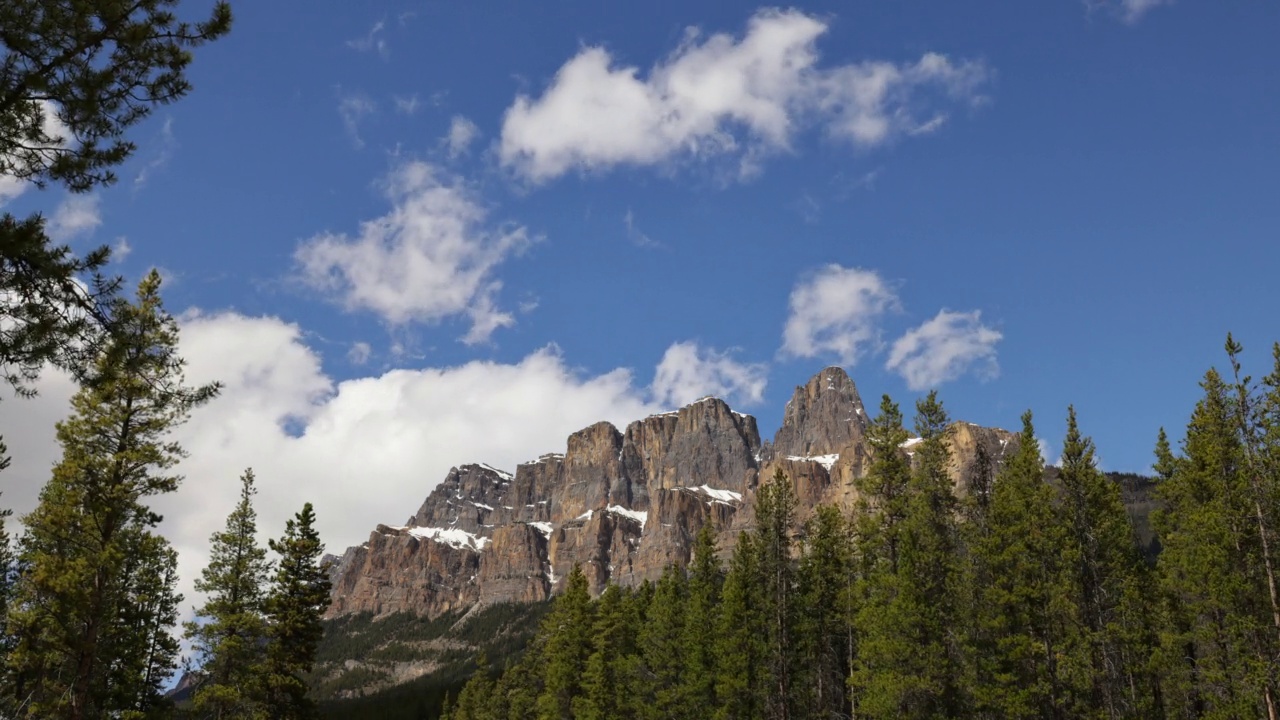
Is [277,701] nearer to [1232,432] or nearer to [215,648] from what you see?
[215,648]

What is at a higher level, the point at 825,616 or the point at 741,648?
the point at 825,616

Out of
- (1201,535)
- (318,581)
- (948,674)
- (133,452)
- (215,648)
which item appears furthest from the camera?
(318,581)

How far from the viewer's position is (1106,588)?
114 ft

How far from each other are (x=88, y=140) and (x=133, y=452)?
42.9ft

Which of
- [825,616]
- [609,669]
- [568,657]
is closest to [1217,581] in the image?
[825,616]

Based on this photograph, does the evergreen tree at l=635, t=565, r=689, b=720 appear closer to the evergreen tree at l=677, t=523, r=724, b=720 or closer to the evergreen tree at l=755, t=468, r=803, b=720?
the evergreen tree at l=677, t=523, r=724, b=720

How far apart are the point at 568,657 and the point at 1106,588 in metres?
28.6

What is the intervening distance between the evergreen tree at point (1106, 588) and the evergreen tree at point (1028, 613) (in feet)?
2.63

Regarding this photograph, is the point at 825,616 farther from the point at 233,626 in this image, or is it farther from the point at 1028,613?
the point at 233,626

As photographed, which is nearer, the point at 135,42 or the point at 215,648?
the point at 135,42

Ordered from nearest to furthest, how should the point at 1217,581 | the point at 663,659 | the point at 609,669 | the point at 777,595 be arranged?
the point at 1217,581 < the point at 777,595 < the point at 663,659 < the point at 609,669

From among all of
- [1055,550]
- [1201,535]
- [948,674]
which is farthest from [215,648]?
[1201,535]

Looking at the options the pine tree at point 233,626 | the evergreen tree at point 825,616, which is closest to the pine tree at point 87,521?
the pine tree at point 233,626

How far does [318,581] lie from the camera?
34.3 metres
